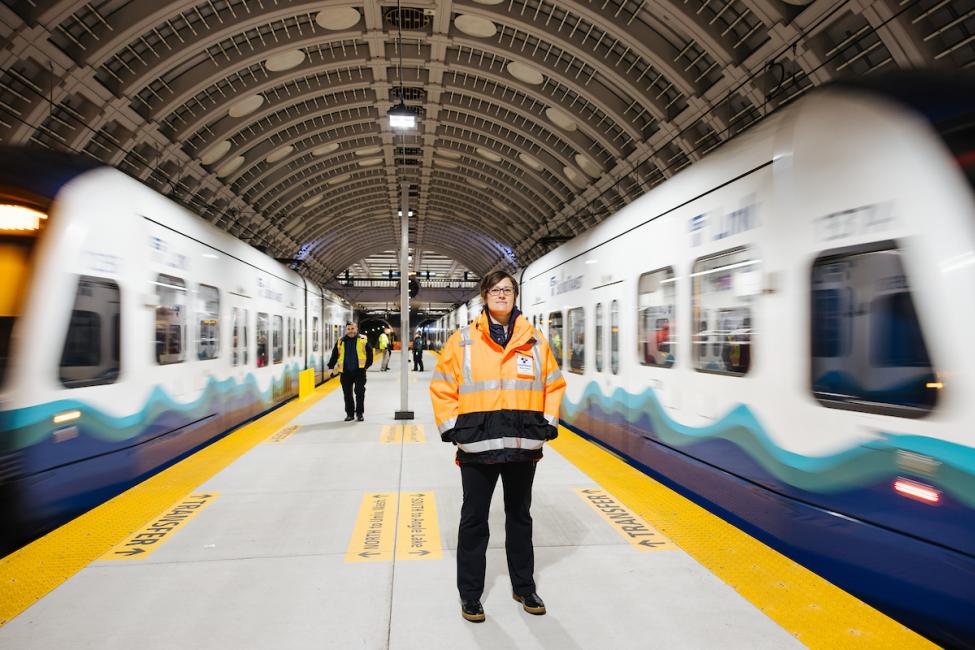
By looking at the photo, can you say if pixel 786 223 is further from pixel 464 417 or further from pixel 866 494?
pixel 464 417

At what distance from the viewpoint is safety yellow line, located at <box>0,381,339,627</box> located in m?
3.52

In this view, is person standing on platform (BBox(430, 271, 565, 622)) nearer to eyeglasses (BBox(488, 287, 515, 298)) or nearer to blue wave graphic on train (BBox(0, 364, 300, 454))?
eyeglasses (BBox(488, 287, 515, 298))

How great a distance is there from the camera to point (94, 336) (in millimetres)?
5148

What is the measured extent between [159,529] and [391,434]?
4611mm

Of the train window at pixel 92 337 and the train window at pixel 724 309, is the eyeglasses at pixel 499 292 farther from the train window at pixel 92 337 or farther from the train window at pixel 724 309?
the train window at pixel 92 337

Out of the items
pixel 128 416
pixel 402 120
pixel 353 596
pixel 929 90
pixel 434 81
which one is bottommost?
pixel 353 596

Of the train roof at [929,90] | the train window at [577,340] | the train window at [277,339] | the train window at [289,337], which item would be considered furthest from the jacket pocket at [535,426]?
the train window at [289,337]

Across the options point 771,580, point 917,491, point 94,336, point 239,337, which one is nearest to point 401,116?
point 239,337

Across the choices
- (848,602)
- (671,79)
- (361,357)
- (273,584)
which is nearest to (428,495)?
(273,584)

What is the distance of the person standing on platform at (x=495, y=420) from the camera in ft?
10.3

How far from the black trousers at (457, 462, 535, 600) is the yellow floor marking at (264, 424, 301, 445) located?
18.8 ft

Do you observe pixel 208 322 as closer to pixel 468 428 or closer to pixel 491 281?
pixel 491 281

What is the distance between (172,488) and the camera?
5797 mm

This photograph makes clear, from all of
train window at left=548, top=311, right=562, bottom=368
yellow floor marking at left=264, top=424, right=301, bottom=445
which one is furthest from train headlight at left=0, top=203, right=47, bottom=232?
train window at left=548, top=311, right=562, bottom=368
